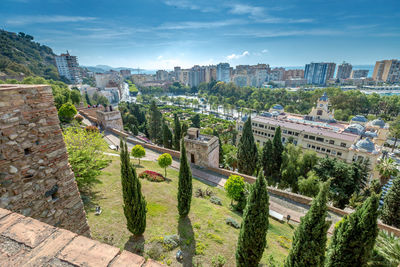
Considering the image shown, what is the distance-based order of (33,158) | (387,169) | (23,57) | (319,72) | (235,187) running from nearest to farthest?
(33,158), (235,187), (387,169), (23,57), (319,72)

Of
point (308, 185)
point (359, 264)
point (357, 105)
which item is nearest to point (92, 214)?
point (359, 264)

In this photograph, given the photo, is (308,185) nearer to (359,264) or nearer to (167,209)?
(359,264)

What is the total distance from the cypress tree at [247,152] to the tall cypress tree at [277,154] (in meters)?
3.18

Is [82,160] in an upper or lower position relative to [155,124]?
upper

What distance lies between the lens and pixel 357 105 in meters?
64.8

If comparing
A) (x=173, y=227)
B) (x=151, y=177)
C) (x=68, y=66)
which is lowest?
(x=151, y=177)

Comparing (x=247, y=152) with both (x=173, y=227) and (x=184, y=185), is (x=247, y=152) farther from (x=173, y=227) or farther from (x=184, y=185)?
(x=173, y=227)

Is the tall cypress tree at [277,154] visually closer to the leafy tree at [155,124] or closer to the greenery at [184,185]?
the greenery at [184,185]

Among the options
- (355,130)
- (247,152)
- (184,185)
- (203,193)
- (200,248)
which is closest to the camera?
(200,248)

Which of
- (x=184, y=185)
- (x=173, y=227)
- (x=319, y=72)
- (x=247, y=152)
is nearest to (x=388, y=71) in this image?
(x=319, y=72)

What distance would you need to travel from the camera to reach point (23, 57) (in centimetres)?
8450

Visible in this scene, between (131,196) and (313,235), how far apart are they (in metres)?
7.22

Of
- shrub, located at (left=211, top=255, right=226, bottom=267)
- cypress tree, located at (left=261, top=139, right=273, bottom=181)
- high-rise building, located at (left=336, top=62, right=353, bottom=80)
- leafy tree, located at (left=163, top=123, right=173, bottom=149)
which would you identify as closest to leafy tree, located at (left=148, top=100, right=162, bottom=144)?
leafy tree, located at (left=163, top=123, right=173, bottom=149)

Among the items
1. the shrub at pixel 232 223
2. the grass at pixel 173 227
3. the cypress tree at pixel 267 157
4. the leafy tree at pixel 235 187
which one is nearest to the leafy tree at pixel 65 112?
the grass at pixel 173 227
